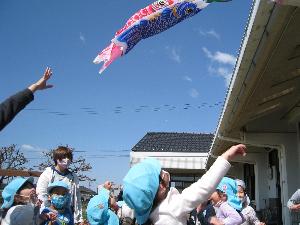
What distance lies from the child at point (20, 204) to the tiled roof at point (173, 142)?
1997 centimetres

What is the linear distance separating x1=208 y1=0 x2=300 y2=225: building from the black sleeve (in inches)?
85.0

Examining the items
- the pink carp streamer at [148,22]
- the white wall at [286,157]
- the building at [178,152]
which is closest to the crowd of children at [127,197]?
the pink carp streamer at [148,22]

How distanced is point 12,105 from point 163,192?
1.15 meters

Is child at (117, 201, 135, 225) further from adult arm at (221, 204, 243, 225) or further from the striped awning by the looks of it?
the striped awning

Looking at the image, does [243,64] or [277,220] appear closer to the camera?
[243,64]

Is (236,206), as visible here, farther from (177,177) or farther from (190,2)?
(177,177)

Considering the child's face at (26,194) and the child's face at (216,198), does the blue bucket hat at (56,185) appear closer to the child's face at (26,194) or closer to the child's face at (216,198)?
the child's face at (26,194)

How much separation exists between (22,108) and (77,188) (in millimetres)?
2370

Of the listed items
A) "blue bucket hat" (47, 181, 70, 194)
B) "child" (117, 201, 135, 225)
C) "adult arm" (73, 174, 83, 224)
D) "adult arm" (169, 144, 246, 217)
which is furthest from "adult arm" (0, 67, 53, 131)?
"child" (117, 201, 135, 225)

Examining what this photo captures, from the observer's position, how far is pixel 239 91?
253 inches

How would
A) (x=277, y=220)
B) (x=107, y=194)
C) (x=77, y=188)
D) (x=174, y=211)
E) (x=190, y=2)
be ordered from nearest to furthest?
(x=174, y=211) → (x=190, y=2) → (x=77, y=188) → (x=107, y=194) → (x=277, y=220)

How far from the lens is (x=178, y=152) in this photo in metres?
23.6

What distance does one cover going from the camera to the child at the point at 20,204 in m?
3.69

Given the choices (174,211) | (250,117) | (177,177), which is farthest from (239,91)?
(177,177)
